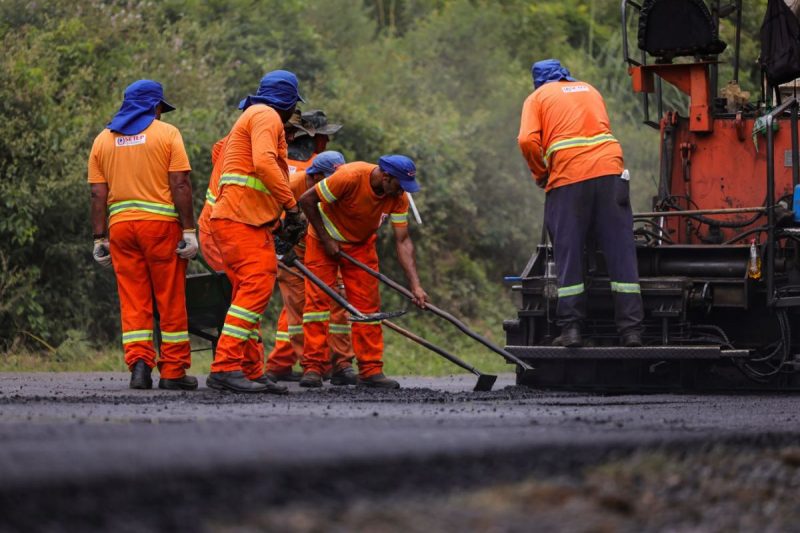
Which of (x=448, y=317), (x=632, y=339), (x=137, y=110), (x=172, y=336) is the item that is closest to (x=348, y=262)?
(x=448, y=317)

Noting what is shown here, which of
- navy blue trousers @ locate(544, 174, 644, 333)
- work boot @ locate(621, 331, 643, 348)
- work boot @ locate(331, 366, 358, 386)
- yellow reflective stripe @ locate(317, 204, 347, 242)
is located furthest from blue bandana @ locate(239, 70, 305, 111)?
work boot @ locate(621, 331, 643, 348)

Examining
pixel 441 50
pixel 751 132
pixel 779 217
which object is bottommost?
pixel 779 217

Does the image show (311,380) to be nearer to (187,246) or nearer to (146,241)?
(187,246)

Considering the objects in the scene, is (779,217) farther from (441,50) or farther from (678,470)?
(441,50)

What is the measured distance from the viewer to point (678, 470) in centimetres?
438

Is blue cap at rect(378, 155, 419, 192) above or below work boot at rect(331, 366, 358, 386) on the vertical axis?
above

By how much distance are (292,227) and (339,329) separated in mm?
1500

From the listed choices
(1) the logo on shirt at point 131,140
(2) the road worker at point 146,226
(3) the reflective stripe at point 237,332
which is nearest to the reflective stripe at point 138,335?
(2) the road worker at point 146,226

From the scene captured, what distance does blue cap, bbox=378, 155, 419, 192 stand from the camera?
9.07m

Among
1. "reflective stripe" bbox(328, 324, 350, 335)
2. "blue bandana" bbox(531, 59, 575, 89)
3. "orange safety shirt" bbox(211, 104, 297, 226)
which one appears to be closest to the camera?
"orange safety shirt" bbox(211, 104, 297, 226)

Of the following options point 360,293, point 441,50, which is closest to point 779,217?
point 360,293

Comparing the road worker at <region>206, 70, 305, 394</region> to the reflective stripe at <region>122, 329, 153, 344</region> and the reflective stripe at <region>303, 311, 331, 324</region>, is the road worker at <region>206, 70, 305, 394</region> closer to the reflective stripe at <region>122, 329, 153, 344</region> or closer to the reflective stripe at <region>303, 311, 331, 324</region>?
the reflective stripe at <region>122, 329, 153, 344</region>

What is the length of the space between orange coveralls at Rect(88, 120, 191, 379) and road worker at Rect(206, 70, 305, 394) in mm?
359

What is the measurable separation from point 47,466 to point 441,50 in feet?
65.7
